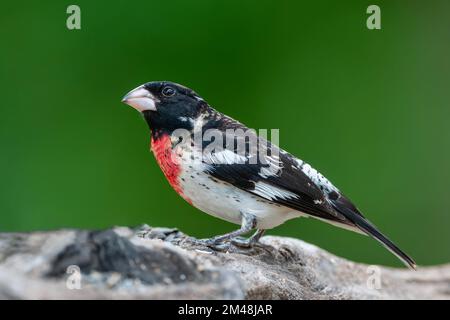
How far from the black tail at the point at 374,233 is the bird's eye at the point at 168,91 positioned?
4.12ft

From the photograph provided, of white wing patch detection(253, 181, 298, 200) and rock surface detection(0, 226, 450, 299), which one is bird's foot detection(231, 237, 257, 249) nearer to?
white wing patch detection(253, 181, 298, 200)

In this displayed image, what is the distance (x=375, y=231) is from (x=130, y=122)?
3392 millimetres

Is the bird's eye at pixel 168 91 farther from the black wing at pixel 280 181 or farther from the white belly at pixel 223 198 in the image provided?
the white belly at pixel 223 198

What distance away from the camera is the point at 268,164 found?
14.5 feet

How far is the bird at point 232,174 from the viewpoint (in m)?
4.30

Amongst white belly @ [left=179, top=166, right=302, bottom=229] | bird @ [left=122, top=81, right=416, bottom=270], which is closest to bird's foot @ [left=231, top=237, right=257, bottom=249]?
bird @ [left=122, top=81, right=416, bottom=270]

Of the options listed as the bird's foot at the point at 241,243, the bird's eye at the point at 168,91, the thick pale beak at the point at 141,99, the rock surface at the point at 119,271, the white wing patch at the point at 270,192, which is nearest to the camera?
the rock surface at the point at 119,271

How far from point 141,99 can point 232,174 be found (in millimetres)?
803

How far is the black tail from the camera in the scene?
14.6 ft

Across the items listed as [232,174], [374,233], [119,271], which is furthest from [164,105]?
[119,271]

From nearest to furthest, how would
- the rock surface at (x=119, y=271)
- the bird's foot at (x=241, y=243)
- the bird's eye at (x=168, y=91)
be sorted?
the rock surface at (x=119, y=271)
the bird's foot at (x=241, y=243)
the bird's eye at (x=168, y=91)

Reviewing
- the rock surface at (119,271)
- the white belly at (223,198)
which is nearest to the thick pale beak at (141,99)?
the white belly at (223,198)

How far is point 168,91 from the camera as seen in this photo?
4.70 m
